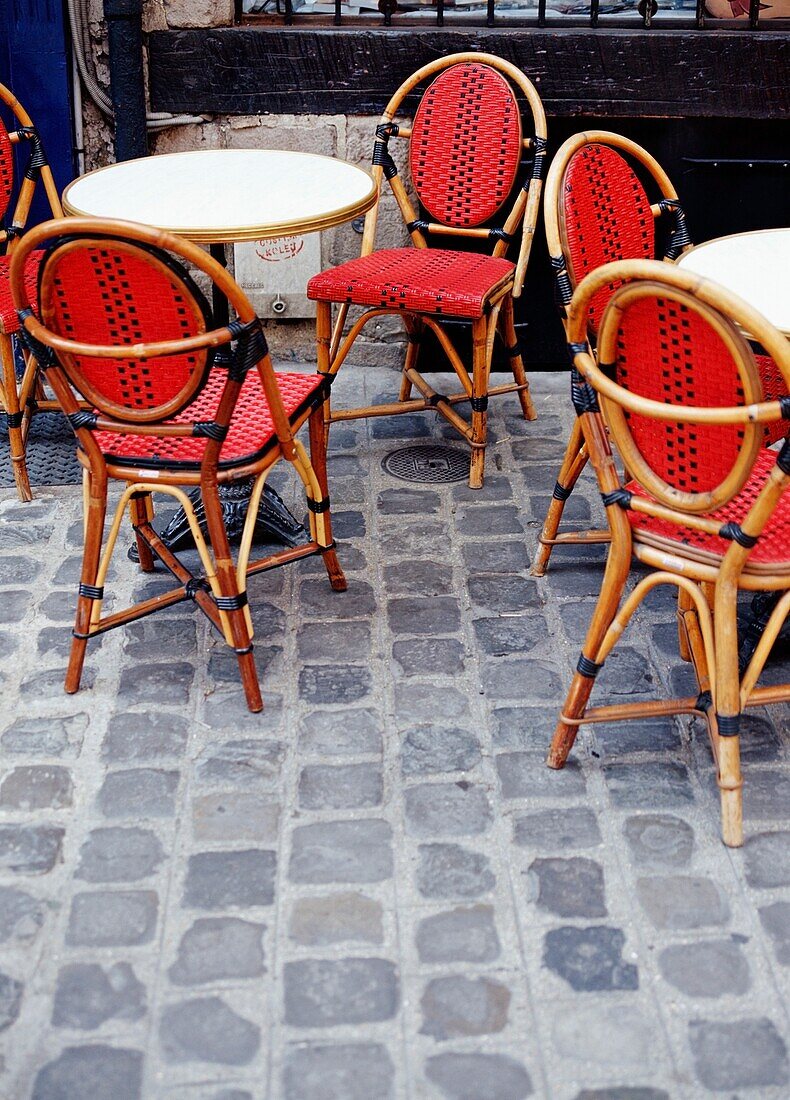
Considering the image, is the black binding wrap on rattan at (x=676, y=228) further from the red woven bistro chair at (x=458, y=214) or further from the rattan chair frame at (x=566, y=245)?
the red woven bistro chair at (x=458, y=214)

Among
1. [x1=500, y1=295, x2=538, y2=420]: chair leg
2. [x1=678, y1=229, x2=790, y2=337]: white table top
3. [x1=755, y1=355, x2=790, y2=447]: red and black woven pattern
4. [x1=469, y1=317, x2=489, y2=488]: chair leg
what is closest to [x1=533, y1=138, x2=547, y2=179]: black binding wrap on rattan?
[x1=500, y1=295, x2=538, y2=420]: chair leg

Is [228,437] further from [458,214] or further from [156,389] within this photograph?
[458,214]

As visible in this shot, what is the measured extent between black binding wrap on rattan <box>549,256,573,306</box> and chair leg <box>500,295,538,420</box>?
1118 mm

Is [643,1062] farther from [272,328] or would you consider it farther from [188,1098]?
[272,328]

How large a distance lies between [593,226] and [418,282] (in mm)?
848

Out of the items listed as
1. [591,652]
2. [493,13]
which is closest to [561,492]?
[591,652]

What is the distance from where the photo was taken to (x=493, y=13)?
176 inches

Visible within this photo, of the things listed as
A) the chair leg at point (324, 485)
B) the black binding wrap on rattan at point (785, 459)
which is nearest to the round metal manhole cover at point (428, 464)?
the chair leg at point (324, 485)

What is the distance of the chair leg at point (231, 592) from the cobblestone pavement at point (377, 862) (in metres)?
0.07

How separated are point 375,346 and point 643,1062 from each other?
3.30m

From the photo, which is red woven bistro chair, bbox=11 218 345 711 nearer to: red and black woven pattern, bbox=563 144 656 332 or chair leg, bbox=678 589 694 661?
red and black woven pattern, bbox=563 144 656 332

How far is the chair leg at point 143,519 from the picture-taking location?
337 centimetres

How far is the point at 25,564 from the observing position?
11.9 feet

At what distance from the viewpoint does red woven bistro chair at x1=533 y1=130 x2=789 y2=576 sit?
3.01 m
